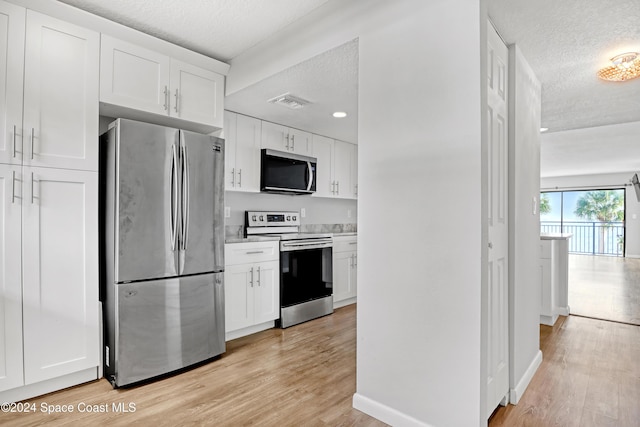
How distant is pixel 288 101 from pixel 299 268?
172 centimetres

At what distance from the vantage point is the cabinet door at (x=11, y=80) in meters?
2.01

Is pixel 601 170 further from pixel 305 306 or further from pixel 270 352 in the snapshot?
pixel 270 352

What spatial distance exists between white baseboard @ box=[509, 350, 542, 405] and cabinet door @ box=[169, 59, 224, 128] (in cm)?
293

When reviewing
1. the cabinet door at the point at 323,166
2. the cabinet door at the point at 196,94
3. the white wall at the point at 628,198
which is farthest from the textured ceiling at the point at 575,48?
the white wall at the point at 628,198

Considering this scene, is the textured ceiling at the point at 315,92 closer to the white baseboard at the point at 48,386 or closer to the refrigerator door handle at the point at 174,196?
the refrigerator door handle at the point at 174,196

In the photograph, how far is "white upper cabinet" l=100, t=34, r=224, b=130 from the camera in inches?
94.7

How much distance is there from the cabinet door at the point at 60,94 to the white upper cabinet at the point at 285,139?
5.63 feet

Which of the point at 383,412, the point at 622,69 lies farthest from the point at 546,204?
the point at 383,412

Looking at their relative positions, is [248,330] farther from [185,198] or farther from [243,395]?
[185,198]

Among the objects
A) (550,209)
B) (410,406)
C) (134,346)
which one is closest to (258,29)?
(134,346)

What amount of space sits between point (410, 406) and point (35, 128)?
2714mm

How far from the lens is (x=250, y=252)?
3.27 m

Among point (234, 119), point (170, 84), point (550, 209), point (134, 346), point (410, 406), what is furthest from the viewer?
point (550, 209)

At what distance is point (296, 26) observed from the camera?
7.87ft
